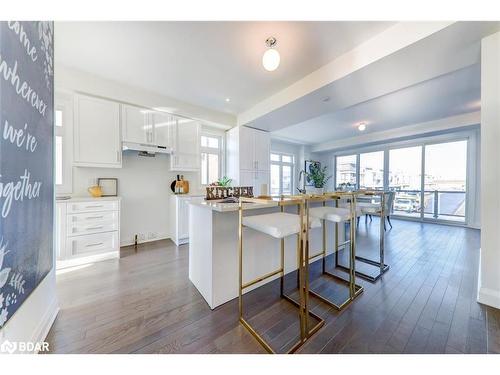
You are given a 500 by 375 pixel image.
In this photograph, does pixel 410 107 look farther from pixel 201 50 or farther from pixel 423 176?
pixel 201 50

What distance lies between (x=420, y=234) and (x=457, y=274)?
84.4 inches

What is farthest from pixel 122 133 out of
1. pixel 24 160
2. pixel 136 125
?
pixel 24 160

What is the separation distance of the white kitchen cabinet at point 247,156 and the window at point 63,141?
2.64 meters

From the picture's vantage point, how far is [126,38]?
190 centimetres

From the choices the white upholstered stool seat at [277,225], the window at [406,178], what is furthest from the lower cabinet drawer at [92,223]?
the window at [406,178]

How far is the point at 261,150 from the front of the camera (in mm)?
4293

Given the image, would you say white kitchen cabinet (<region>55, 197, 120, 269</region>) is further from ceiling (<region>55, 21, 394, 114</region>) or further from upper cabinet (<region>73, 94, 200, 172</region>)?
ceiling (<region>55, 21, 394, 114</region>)

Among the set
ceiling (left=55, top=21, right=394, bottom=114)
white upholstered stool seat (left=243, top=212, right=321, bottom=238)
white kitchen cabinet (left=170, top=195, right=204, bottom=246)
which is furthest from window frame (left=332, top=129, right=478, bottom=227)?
white kitchen cabinet (left=170, top=195, right=204, bottom=246)

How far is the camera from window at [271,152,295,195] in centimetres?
658

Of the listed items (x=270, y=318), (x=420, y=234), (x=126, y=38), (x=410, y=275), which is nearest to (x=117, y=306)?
(x=270, y=318)

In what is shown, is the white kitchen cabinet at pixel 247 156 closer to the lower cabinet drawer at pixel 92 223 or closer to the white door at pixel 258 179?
the white door at pixel 258 179

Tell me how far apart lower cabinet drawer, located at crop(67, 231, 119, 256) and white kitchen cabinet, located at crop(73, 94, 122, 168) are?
39.7 inches

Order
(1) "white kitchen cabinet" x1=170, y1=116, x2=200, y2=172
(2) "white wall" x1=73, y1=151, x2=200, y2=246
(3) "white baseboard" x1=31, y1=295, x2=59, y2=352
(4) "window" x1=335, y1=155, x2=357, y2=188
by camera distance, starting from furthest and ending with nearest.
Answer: (4) "window" x1=335, y1=155, x2=357, y2=188 → (1) "white kitchen cabinet" x1=170, y1=116, x2=200, y2=172 → (2) "white wall" x1=73, y1=151, x2=200, y2=246 → (3) "white baseboard" x1=31, y1=295, x2=59, y2=352

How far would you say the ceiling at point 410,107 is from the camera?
275 centimetres
